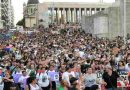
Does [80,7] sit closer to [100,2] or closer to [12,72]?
[100,2]

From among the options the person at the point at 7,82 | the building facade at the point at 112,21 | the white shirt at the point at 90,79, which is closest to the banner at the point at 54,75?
the person at the point at 7,82

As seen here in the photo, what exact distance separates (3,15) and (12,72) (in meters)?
170

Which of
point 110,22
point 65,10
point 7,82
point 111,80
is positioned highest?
point 65,10

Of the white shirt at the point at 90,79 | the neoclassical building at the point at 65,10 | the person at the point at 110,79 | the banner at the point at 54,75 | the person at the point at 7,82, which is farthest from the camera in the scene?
the neoclassical building at the point at 65,10

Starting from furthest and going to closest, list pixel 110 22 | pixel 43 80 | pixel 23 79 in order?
pixel 110 22
pixel 23 79
pixel 43 80

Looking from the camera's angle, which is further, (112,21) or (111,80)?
(112,21)

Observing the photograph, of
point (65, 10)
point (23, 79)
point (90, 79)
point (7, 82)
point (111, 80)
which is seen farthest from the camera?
point (65, 10)

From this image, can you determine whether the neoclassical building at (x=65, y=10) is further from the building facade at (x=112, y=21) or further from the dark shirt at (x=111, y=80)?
the dark shirt at (x=111, y=80)

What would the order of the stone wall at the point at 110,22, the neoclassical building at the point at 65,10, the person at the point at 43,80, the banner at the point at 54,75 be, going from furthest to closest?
1. the neoclassical building at the point at 65,10
2. the stone wall at the point at 110,22
3. the banner at the point at 54,75
4. the person at the point at 43,80

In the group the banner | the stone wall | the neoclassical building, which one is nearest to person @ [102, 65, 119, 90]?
the banner

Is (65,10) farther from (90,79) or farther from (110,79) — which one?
(110,79)

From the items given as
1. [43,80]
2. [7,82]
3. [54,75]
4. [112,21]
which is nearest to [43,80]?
[43,80]

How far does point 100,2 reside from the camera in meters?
166

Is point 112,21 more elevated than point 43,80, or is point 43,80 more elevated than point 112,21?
point 112,21
